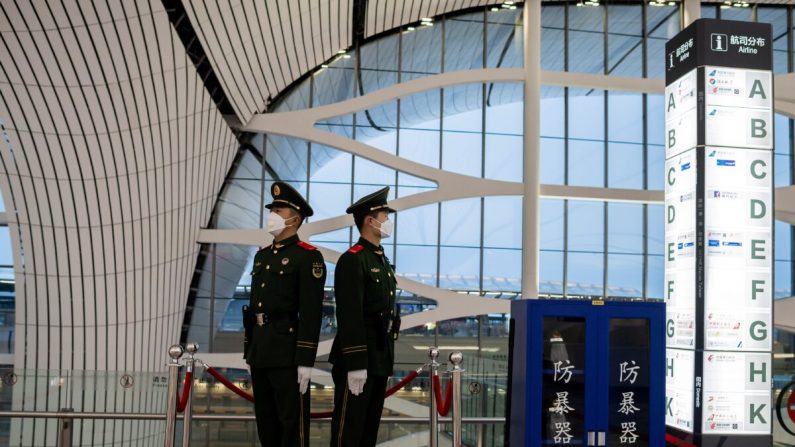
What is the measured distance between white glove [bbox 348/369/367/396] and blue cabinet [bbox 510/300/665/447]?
1.39 m

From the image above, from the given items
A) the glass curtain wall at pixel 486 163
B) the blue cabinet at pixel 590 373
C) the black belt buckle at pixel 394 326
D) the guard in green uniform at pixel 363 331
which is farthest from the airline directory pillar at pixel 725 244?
the glass curtain wall at pixel 486 163

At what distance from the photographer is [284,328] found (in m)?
5.75

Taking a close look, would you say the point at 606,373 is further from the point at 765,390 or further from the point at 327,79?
the point at 327,79

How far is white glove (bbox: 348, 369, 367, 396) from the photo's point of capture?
5586 millimetres

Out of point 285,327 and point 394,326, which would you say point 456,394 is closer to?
point 394,326

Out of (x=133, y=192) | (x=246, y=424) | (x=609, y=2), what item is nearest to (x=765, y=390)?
(x=246, y=424)

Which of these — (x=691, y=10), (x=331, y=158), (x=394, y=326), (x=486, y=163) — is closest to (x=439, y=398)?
(x=394, y=326)

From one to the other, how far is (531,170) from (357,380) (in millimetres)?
17044

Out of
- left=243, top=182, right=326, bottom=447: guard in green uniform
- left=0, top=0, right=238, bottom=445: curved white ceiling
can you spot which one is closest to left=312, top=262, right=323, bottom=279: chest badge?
left=243, top=182, right=326, bottom=447: guard in green uniform

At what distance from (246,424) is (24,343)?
9.34 m

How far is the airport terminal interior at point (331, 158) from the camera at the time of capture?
13875mm

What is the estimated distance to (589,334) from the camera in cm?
636

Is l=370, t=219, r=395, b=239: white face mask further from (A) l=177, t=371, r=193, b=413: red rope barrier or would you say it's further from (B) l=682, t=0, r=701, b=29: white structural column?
(B) l=682, t=0, r=701, b=29: white structural column

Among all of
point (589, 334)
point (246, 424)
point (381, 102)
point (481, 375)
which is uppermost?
point (381, 102)
